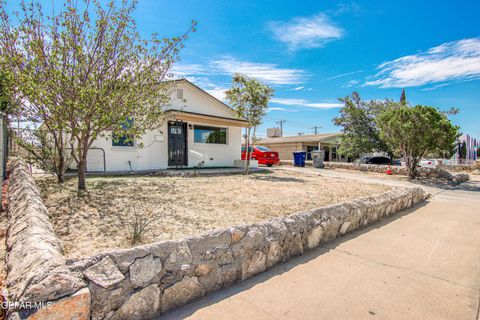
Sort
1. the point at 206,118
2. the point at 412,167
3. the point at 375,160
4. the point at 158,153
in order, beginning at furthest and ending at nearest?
the point at 375,160 → the point at 412,167 → the point at 206,118 → the point at 158,153

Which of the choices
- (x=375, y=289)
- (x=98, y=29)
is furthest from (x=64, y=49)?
(x=375, y=289)

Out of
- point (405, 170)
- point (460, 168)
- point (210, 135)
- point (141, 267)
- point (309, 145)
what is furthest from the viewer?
point (309, 145)

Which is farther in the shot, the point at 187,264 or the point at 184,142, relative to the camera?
the point at 184,142

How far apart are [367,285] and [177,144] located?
10.8 metres

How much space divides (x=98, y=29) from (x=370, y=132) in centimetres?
2261

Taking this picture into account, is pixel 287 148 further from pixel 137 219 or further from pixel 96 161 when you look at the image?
pixel 137 219

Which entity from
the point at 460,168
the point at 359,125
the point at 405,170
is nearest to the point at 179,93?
the point at 405,170

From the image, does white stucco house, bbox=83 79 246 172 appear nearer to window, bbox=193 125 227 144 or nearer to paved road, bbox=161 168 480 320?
window, bbox=193 125 227 144

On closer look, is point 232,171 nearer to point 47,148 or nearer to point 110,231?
point 47,148

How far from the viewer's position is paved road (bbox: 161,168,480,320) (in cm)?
257

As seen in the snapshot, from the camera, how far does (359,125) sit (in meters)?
23.0

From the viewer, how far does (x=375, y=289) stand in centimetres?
301

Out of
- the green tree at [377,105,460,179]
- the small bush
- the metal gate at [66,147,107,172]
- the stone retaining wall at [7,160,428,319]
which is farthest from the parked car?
the small bush

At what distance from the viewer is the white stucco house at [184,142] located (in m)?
10.3
